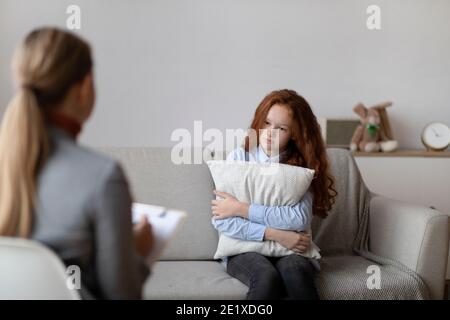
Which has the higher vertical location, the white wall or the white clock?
Answer: the white wall

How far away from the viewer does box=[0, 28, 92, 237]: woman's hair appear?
0.87 metres

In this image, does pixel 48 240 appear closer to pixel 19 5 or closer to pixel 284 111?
pixel 284 111

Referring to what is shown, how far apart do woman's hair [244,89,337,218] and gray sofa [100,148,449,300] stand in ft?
0.84

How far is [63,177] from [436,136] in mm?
2715

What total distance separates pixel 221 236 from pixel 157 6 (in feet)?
5.04

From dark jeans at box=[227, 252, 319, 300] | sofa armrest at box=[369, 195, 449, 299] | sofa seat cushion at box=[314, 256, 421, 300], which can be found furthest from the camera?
sofa armrest at box=[369, 195, 449, 299]

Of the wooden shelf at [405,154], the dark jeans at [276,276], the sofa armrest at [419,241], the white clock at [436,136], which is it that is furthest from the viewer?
the white clock at [436,136]

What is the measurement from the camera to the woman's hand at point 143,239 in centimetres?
96

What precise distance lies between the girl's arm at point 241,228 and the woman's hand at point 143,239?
100 centimetres

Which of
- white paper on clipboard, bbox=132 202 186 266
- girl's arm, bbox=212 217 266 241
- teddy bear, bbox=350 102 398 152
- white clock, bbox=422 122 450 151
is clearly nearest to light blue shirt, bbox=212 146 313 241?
girl's arm, bbox=212 217 266 241

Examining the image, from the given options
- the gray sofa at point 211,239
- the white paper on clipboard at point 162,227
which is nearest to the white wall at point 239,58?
the gray sofa at point 211,239

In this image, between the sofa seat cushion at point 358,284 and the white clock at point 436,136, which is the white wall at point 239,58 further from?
the sofa seat cushion at point 358,284

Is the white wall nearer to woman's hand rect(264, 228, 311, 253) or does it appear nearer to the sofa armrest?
the sofa armrest

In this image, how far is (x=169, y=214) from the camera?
0.98m
